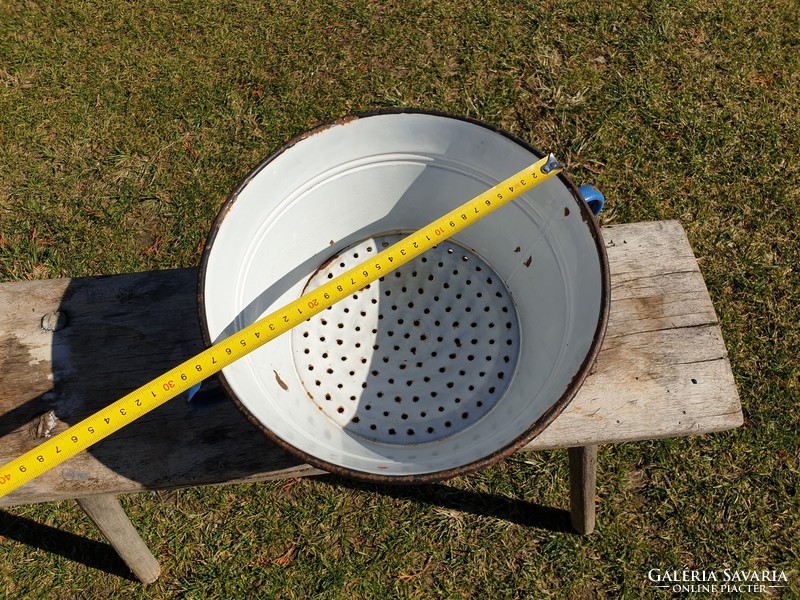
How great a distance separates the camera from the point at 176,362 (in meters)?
1.70

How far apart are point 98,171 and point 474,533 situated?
8.07ft

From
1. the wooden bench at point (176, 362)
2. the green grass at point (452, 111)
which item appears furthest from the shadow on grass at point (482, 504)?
the wooden bench at point (176, 362)

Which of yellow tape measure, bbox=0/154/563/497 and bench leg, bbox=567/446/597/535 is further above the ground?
yellow tape measure, bbox=0/154/563/497

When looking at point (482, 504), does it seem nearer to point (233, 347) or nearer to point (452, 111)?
point (233, 347)

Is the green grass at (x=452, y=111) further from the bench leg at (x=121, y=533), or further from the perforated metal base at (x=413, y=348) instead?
the perforated metal base at (x=413, y=348)

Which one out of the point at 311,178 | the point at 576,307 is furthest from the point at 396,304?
the point at 576,307

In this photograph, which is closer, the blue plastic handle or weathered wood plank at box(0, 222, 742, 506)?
the blue plastic handle

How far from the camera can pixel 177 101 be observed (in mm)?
3176

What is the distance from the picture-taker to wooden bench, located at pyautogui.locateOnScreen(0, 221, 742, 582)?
1.58 m

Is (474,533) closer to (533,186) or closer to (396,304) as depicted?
(396,304)

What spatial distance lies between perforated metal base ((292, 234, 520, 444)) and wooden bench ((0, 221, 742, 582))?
0.70 ft

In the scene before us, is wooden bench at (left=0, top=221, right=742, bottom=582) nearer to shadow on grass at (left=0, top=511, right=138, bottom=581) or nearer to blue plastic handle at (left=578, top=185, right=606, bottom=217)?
blue plastic handle at (left=578, top=185, right=606, bottom=217)

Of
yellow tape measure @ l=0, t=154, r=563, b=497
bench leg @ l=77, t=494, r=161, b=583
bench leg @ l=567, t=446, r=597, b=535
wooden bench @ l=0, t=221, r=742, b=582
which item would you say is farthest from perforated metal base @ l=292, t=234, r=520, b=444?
bench leg @ l=77, t=494, r=161, b=583

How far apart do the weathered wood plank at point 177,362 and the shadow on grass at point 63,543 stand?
3.33 ft
